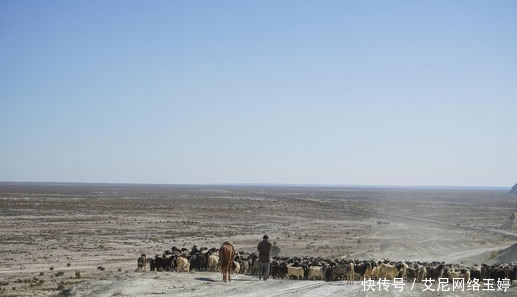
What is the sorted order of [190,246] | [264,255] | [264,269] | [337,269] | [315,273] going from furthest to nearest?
[190,246]
[315,273]
[337,269]
[264,269]
[264,255]

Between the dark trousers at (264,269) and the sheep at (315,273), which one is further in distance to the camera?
the sheep at (315,273)

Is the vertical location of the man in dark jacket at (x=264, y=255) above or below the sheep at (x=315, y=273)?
above

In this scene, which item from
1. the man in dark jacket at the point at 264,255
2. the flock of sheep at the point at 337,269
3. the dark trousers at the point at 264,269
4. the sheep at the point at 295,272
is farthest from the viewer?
the sheep at the point at 295,272

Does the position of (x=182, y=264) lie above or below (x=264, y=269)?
below

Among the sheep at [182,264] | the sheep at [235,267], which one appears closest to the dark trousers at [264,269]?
the sheep at [235,267]

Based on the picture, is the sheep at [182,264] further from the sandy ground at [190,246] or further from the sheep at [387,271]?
the sheep at [387,271]

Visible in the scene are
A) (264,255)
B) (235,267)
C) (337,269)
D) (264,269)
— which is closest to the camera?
(264,255)

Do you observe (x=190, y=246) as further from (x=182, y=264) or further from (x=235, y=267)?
(x=182, y=264)

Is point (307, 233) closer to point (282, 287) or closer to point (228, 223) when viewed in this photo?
point (228, 223)

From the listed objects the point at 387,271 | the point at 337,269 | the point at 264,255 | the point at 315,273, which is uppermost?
the point at 264,255

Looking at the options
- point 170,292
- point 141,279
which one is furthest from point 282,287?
point 141,279

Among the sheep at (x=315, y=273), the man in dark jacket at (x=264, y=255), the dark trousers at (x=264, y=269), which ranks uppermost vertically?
the man in dark jacket at (x=264, y=255)

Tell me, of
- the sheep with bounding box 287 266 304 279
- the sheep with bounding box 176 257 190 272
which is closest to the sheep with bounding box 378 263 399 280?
the sheep with bounding box 287 266 304 279

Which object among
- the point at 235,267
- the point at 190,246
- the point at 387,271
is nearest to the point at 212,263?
the point at 235,267
